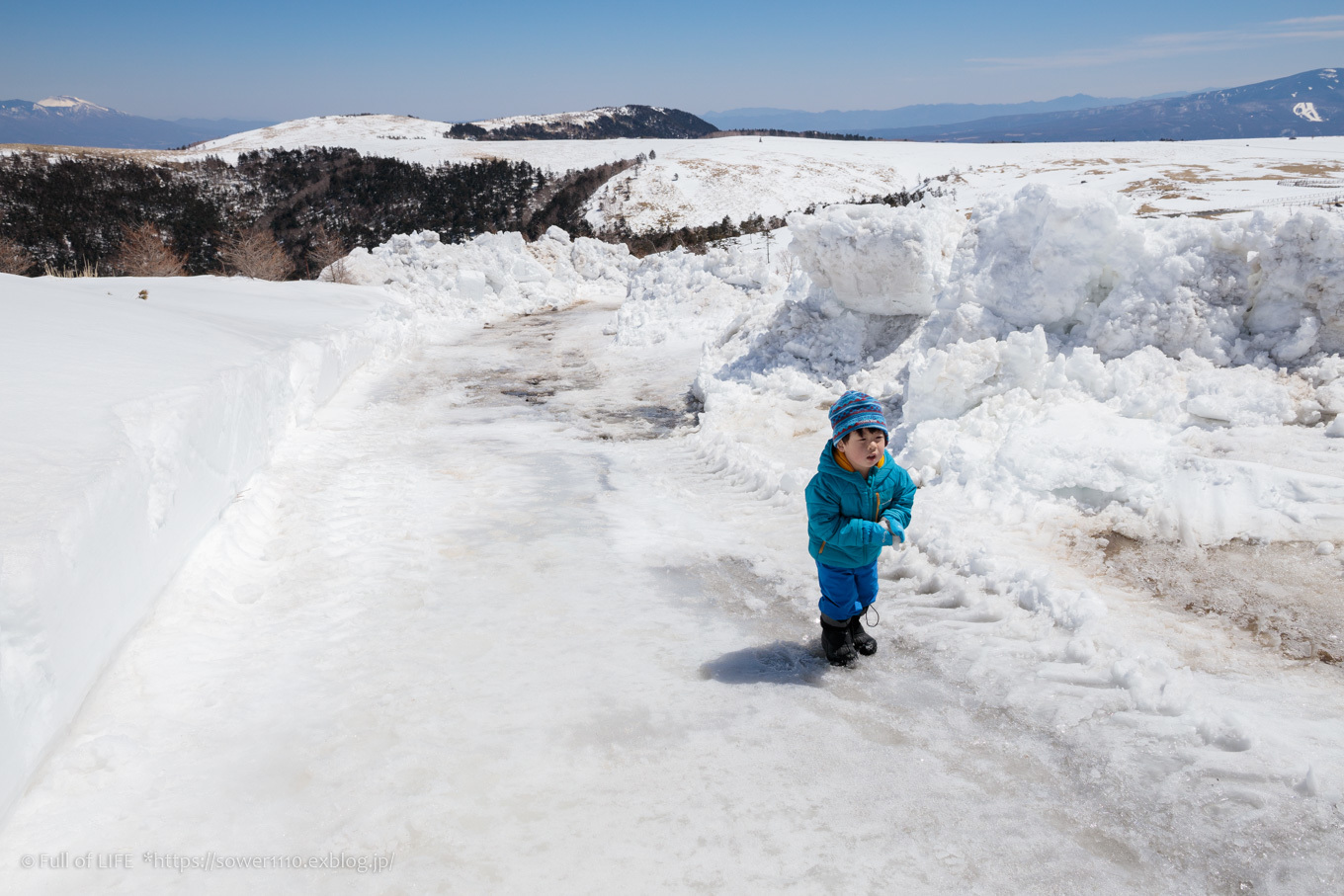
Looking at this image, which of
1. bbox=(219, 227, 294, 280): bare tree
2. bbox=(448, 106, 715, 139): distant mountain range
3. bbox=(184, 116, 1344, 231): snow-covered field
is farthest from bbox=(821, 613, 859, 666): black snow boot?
bbox=(448, 106, 715, 139): distant mountain range

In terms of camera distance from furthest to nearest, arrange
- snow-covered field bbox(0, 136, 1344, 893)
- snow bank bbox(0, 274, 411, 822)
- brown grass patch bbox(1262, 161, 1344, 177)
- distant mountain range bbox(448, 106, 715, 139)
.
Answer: distant mountain range bbox(448, 106, 715, 139), brown grass patch bbox(1262, 161, 1344, 177), snow bank bbox(0, 274, 411, 822), snow-covered field bbox(0, 136, 1344, 893)

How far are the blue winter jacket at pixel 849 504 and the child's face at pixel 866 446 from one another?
9cm

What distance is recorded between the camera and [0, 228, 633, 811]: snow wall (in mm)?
2652

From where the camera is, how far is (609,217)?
161 ft

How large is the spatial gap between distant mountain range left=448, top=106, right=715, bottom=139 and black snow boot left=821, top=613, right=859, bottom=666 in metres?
102

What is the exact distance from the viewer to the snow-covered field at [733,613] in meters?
2.40

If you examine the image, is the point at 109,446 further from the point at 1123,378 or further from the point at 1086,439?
the point at 1123,378

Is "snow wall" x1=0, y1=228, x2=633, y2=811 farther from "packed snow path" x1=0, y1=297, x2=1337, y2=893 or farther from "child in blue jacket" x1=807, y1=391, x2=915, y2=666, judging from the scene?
"child in blue jacket" x1=807, y1=391, x2=915, y2=666

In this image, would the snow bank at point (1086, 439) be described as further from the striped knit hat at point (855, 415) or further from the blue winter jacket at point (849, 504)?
the striped knit hat at point (855, 415)

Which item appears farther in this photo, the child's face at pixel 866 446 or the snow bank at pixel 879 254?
the snow bank at pixel 879 254

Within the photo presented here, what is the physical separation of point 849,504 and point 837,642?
748mm

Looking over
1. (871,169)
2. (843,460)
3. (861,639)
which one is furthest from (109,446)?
(871,169)

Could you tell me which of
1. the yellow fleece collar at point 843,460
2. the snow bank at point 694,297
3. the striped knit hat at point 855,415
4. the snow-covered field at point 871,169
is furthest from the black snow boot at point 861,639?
the snow-covered field at point 871,169

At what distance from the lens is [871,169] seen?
2362 inches
